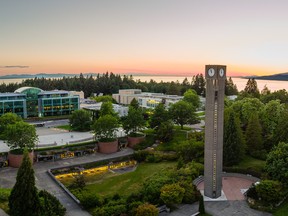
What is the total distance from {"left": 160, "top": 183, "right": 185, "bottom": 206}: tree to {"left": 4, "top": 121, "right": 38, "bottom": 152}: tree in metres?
18.8

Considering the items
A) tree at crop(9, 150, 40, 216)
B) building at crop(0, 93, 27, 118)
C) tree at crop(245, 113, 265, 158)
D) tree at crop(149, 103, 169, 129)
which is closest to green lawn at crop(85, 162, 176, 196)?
tree at crop(9, 150, 40, 216)

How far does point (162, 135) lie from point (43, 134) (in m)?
20.8

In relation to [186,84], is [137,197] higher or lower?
lower

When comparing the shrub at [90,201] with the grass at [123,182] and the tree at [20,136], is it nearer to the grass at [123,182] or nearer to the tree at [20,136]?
the grass at [123,182]

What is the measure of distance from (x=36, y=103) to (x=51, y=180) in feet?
140

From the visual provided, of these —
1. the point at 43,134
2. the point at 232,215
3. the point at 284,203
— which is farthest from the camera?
the point at 43,134

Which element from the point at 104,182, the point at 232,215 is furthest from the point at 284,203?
the point at 104,182

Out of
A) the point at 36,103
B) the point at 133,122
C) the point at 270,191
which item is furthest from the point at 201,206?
the point at 36,103

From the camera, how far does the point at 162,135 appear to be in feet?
149

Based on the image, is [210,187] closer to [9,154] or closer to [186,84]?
[9,154]

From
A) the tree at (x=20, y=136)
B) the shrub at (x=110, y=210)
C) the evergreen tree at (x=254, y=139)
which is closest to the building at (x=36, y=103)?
the tree at (x=20, y=136)

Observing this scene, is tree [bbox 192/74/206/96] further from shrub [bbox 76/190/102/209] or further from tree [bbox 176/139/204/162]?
shrub [bbox 76/190/102/209]

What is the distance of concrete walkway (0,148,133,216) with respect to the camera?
995 inches

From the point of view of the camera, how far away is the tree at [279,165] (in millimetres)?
26416
